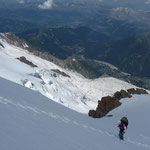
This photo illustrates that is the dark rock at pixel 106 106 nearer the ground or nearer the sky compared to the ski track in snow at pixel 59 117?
nearer the ground

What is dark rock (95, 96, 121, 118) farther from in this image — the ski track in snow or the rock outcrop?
the ski track in snow

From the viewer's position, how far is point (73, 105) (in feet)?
329

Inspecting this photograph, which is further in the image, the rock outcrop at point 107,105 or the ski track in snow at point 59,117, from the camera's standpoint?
the rock outcrop at point 107,105

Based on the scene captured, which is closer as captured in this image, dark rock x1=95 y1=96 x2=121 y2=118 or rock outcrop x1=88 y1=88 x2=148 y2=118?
dark rock x1=95 y1=96 x2=121 y2=118

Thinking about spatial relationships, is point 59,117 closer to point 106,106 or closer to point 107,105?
point 106,106

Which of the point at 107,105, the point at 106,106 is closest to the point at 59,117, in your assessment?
the point at 106,106

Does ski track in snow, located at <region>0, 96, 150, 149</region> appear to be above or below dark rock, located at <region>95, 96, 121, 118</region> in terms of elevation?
above

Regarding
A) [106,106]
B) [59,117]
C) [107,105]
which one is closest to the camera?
[59,117]

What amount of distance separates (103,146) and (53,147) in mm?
5808

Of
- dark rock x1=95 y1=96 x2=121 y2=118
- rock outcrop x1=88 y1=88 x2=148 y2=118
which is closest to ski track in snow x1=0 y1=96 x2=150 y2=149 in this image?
dark rock x1=95 y1=96 x2=121 y2=118

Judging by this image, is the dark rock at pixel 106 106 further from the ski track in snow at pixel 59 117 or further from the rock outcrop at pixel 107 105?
the ski track in snow at pixel 59 117

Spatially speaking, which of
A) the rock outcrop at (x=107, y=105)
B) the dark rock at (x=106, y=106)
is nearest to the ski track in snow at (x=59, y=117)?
the dark rock at (x=106, y=106)

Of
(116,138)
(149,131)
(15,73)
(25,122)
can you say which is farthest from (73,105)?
(25,122)

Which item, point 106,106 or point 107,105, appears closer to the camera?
point 106,106
